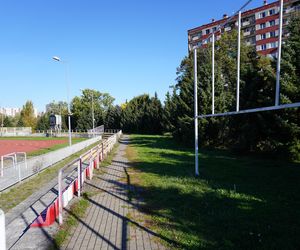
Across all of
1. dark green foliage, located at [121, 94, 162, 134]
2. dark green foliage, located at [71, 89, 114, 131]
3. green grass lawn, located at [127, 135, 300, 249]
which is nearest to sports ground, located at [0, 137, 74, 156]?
green grass lawn, located at [127, 135, 300, 249]

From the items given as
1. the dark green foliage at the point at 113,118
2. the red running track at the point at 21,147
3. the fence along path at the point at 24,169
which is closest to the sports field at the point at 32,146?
the red running track at the point at 21,147

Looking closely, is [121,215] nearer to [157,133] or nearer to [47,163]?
[47,163]

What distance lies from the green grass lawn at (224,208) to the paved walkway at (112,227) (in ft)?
1.17

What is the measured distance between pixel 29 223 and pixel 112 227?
204cm

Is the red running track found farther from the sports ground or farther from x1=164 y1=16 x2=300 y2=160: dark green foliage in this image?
x1=164 y1=16 x2=300 y2=160: dark green foliage

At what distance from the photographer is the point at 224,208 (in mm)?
7184

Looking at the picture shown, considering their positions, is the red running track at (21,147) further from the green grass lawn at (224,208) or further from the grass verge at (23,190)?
the green grass lawn at (224,208)

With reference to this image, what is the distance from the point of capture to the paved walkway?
5207 millimetres

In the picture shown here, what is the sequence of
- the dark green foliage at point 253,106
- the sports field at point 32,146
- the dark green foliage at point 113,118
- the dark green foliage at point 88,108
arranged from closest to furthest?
the dark green foliage at point 253,106, the sports field at point 32,146, the dark green foliage at point 113,118, the dark green foliage at point 88,108

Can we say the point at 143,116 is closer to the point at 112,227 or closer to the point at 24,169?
the point at 24,169

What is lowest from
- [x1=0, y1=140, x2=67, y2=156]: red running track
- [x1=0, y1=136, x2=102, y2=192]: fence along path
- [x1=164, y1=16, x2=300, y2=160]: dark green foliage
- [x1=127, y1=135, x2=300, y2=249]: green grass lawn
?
[x1=0, y1=140, x2=67, y2=156]: red running track

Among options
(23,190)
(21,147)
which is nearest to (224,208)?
(23,190)

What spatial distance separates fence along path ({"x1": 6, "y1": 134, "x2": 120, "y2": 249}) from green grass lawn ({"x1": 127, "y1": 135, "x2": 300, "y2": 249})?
231 centimetres

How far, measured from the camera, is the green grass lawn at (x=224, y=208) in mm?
5293
